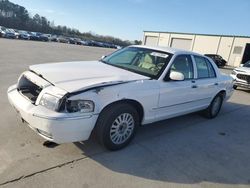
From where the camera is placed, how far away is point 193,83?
4832mm

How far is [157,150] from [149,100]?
32.3 inches

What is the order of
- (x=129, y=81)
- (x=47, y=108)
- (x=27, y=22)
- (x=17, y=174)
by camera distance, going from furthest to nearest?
(x=27, y=22) < (x=129, y=81) < (x=47, y=108) < (x=17, y=174)

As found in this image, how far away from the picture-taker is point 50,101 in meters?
3.12

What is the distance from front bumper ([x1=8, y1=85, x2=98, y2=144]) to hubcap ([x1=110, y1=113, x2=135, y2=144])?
0.41 metres

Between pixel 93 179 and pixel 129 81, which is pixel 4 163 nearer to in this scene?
pixel 93 179

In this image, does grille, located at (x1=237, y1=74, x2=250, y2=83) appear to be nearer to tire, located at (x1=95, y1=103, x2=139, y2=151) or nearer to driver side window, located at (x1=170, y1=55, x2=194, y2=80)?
driver side window, located at (x1=170, y1=55, x2=194, y2=80)

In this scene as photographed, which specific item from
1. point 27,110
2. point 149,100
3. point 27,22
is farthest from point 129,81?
point 27,22

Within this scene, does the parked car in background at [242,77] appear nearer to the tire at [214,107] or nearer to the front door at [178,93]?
the tire at [214,107]

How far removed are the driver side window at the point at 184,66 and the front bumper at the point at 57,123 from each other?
195 cm

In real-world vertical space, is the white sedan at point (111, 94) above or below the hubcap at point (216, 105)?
above

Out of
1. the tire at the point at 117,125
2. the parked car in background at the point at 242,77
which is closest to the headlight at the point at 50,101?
the tire at the point at 117,125

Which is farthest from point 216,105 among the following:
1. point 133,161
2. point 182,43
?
point 182,43

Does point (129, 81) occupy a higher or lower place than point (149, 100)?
higher

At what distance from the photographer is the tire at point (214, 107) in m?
5.90
